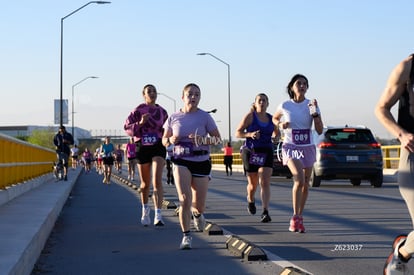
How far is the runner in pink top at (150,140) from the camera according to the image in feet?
37.2

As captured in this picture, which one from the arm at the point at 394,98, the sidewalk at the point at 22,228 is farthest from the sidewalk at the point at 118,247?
the arm at the point at 394,98

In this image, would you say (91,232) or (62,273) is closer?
(62,273)

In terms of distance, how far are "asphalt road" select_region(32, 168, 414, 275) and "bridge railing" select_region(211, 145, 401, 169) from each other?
14.9 m

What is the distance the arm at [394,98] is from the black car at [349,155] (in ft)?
54.9

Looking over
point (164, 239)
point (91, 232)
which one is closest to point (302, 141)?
point (164, 239)

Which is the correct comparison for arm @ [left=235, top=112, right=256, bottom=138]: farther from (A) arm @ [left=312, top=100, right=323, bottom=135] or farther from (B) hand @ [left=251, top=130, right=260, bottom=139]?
(A) arm @ [left=312, top=100, right=323, bottom=135]

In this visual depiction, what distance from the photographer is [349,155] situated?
866 inches

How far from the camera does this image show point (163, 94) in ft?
255

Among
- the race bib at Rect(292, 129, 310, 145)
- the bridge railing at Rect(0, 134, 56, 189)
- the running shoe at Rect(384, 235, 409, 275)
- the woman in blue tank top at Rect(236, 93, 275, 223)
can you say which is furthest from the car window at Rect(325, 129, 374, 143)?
the running shoe at Rect(384, 235, 409, 275)

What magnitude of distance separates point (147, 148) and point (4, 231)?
302 cm

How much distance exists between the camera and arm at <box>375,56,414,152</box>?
16.8 ft

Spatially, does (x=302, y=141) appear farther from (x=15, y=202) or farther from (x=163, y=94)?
(x=163, y=94)

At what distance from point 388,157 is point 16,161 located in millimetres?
19952

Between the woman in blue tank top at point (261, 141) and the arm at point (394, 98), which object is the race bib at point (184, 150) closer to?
the woman in blue tank top at point (261, 141)
